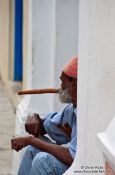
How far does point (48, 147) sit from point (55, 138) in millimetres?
369

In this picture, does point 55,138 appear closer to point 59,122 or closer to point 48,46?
point 59,122

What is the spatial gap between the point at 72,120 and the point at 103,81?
94cm

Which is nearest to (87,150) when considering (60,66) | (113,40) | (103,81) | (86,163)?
(86,163)

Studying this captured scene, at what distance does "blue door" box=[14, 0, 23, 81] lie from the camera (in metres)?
9.56

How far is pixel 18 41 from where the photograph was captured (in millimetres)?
9820

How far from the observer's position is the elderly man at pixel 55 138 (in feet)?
10.8

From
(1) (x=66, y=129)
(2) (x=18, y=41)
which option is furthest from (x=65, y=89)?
(2) (x=18, y=41)

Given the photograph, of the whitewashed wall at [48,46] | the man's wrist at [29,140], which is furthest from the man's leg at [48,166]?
the whitewashed wall at [48,46]

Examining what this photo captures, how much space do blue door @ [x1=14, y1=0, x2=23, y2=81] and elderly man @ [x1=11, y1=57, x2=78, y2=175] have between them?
5.83 meters

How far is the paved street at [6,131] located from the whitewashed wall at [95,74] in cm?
282

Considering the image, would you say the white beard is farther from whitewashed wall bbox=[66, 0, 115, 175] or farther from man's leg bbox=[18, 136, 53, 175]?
whitewashed wall bbox=[66, 0, 115, 175]

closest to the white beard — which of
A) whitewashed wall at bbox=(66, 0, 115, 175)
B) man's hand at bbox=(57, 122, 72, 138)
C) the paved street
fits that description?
man's hand at bbox=(57, 122, 72, 138)

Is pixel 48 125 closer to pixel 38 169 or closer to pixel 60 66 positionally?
pixel 38 169

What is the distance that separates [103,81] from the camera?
2.64m
